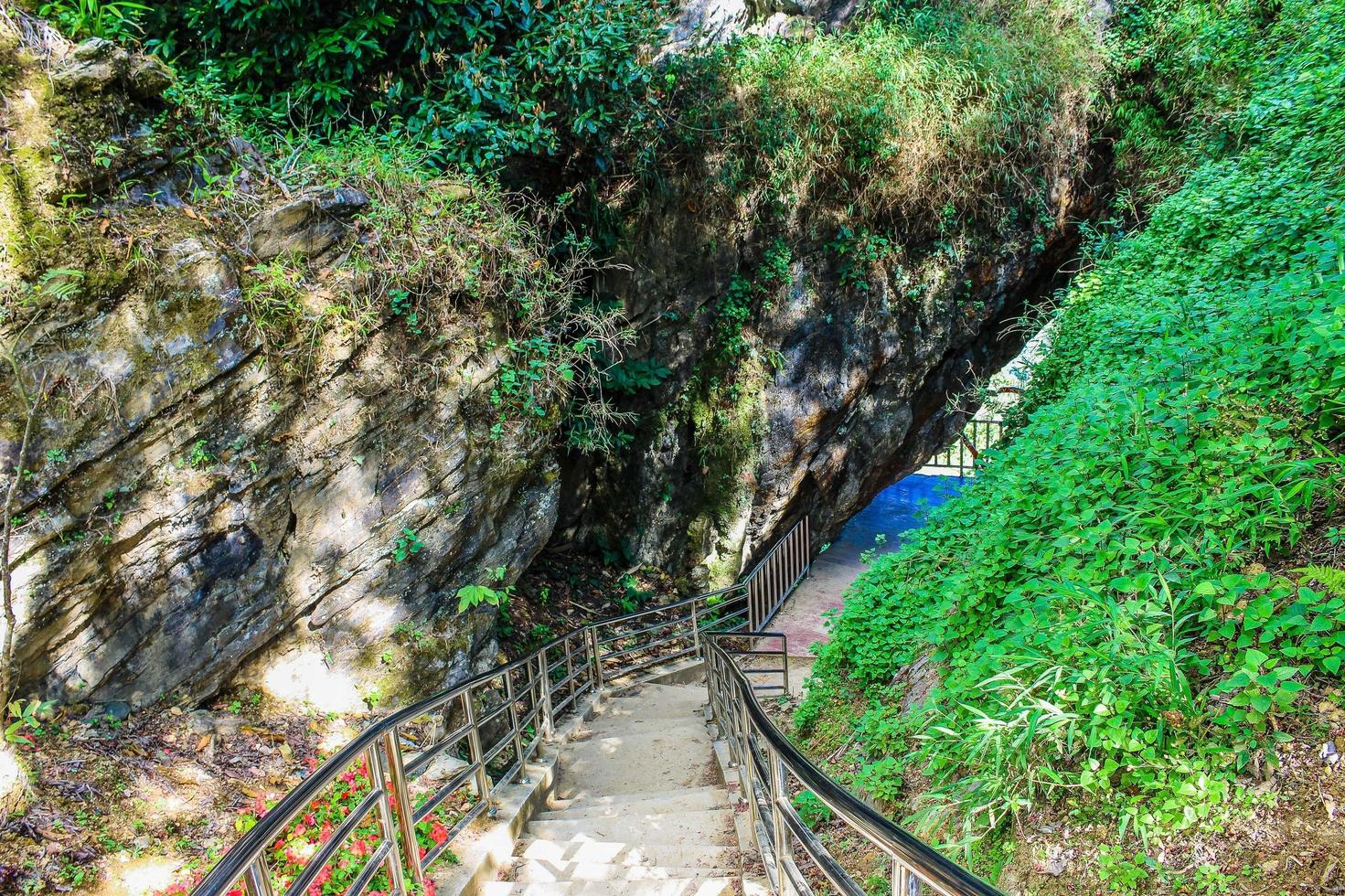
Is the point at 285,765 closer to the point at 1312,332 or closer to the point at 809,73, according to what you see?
the point at 1312,332

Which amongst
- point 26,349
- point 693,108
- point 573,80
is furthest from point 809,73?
point 26,349

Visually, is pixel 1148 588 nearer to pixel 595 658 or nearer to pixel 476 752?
pixel 476 752

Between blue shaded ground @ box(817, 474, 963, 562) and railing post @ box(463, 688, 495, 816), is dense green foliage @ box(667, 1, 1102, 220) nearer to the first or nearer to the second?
blue shaded ground @ box(817, 474, 963, 562)

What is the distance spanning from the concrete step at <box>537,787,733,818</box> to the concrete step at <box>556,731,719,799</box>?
0.64 metres

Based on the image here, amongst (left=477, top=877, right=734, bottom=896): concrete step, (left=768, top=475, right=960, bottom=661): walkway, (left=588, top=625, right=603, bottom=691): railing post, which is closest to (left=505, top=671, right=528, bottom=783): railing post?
(left=477, top=877, right=734, bottom=896): concrete step

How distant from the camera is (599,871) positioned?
341 cm

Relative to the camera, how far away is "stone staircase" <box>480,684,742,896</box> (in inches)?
Answer: 127

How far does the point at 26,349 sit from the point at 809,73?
783 centimetres

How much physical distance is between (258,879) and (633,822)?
238cm

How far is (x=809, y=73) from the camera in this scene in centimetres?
857

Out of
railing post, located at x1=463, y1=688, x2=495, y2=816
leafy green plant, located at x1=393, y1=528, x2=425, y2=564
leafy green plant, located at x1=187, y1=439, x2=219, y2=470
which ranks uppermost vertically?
leafy green plant, located at x1=187, y1=439, x2=219, y2=470

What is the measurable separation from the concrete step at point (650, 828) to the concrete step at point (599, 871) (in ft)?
0.99

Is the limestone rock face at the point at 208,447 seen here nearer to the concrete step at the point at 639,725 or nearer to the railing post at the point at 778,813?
the concrete step at the point at 639,725

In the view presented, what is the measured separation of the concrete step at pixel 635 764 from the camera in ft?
17.0
